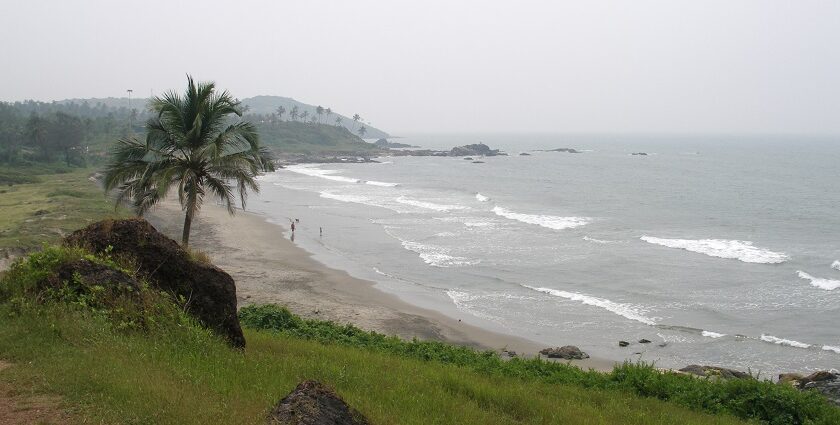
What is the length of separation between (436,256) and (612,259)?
30.9 feet

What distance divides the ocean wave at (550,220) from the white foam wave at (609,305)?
17.4m

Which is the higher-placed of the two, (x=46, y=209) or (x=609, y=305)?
(x=46, y=209)

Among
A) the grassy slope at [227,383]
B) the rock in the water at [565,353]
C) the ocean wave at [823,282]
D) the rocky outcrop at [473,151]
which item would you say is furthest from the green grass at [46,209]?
the rocky outcrop at [473,151]

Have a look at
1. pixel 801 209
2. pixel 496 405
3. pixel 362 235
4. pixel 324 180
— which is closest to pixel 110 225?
pixel 496 405

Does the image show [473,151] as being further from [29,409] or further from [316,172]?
[29,409]

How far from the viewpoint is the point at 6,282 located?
8.02 meters

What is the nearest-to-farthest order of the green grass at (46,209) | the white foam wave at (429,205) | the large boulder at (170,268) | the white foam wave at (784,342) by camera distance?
the large boulder at (170,268)
the white foam wave at (784,342)
the green grass at (46,209)
the white foam wave at (429,205)

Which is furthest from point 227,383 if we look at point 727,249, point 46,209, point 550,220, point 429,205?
point 429,205

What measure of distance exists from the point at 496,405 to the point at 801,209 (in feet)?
182

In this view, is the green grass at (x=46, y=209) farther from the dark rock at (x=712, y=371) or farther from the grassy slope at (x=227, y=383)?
the dark rock at (x=712, y=371)

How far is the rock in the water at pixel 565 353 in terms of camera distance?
1825 centimetres

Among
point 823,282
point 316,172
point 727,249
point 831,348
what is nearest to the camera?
point 831,348

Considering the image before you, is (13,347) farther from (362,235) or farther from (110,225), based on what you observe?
(362,235)

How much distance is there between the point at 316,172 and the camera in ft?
306
